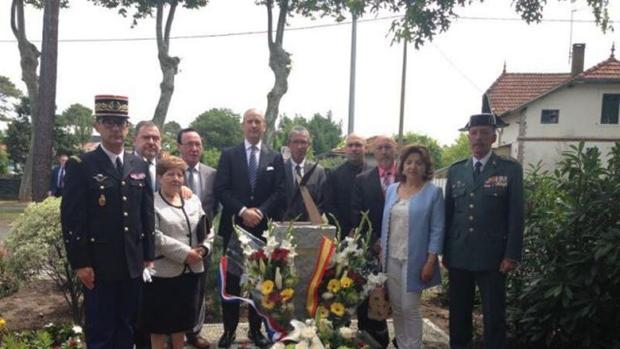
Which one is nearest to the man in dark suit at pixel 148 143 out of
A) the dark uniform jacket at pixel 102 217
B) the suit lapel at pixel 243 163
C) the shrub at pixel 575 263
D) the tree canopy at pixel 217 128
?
the suit lapel at pixel 243 163

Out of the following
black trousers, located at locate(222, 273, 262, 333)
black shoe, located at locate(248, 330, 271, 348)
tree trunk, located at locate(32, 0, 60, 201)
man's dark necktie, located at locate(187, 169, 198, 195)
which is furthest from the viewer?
tree trunk, located at locate(32, 0, 60, 201)

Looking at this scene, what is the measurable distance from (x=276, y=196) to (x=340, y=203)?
0.61m

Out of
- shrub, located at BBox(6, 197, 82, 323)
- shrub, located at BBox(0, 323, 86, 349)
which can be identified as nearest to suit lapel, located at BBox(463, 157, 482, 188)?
shrub, located at BBox(0, 323, 86, 349)

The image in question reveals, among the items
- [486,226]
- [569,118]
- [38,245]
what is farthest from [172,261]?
[569,118]

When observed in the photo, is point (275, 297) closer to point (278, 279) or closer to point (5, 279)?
point (278, 279)

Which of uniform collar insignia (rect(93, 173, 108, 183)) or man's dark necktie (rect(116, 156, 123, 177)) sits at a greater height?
man's dark necktie (rect(116, 156, 123, 177))

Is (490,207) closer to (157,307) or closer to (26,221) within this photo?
(157,307)

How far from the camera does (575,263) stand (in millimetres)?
4203

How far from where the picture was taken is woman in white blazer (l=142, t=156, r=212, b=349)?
3934mm

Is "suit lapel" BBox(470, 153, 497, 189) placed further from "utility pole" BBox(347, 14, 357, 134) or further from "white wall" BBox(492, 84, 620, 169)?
"white wall" BBox(492, 84, 620, 169)

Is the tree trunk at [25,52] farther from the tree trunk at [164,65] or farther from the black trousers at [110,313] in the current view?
the black trousers at [110,313]

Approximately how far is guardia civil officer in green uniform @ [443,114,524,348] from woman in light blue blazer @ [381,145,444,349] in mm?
186

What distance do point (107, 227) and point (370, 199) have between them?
84.2 inches

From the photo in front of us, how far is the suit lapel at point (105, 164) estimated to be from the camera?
11.4 ft
